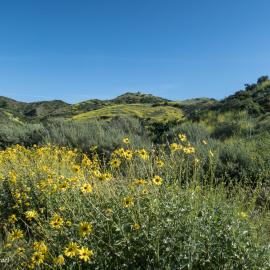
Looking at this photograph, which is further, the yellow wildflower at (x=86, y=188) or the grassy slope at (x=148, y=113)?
the grassy slope at (x=148, y=113)

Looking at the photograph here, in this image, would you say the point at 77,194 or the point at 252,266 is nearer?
the point at 252,266

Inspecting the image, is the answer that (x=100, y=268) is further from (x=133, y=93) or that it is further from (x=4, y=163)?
(x=133, y=93)

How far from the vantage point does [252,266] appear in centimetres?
359

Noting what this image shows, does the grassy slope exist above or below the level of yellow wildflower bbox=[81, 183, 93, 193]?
above

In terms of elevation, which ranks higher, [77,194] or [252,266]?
[77,194]

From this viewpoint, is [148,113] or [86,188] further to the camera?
[148,113]

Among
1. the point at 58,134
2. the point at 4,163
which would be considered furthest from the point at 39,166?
the point at 58,134

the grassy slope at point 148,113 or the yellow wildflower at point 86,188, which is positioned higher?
the grassy slope at point 148,113

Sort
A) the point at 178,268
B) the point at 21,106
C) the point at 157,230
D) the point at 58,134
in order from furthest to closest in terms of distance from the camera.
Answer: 1. the point at 21,106
2. the point at 58,134
3. the point at 157,230
4. the point at 178,268

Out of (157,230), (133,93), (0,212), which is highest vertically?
(133,93)

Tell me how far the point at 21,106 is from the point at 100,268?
71.2 meters

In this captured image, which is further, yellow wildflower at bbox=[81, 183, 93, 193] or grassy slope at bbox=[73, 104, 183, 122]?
grassy slope at bbox=[73, 104, 183, 122]

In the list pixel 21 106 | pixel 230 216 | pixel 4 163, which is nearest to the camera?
pixel 230 216

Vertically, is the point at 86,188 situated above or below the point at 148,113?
below
